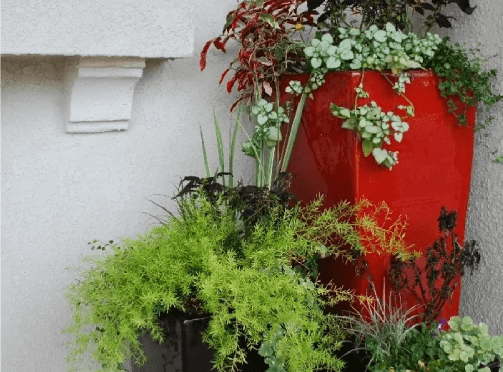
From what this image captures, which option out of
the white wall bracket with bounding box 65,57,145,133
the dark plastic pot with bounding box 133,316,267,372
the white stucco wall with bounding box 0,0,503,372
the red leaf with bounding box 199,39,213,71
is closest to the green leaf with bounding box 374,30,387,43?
the white stucco wall with bounding box 0,0,503,372

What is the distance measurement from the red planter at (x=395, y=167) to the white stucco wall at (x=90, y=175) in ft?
0.68

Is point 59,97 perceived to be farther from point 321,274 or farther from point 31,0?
point 321,274

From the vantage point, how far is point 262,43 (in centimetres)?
214

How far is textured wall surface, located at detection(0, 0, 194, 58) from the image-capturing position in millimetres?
1777

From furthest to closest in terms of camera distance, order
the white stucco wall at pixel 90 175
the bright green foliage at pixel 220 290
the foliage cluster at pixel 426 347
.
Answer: the white stucco wall at pixel 90 175, the foliage cluster at pixel 426 347, the bright green foliage at pixel 220 290

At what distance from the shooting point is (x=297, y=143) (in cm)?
222

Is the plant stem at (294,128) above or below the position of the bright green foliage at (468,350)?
above

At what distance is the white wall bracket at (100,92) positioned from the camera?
6.50 ft

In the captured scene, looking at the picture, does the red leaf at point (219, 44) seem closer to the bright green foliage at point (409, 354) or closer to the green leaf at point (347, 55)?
the green leaf at point (347, 55)

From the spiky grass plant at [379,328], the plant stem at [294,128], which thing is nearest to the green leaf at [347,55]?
the plant stem at [294,128]

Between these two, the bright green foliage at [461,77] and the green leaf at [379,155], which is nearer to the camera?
the green leaf at [379,155]

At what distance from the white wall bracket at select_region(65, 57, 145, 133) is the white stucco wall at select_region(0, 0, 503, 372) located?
6 cm

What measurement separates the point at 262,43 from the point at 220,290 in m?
0.92

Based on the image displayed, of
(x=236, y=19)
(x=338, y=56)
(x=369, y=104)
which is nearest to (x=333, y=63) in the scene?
(x=338, y=56)
